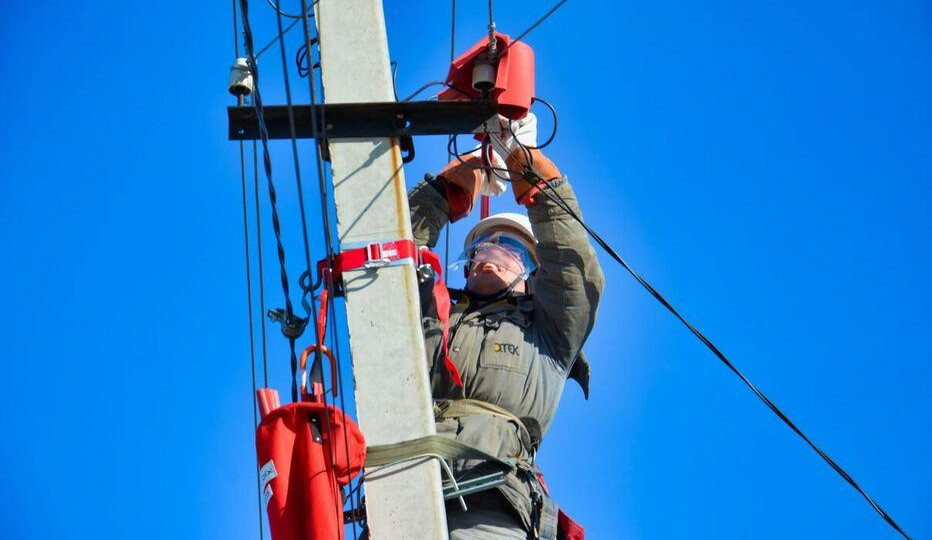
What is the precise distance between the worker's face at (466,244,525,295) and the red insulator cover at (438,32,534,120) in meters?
1.31

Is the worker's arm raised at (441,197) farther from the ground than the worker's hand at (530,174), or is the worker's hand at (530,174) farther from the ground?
the worker's arm raised at (441,197)

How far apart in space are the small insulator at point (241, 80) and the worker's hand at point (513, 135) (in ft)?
3.86

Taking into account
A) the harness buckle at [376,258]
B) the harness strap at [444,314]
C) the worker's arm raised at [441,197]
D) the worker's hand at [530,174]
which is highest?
the worker's arm raised at [441,197]

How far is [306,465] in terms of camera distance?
15.7ft

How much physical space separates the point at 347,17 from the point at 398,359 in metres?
1.53

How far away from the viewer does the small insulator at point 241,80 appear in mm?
5668

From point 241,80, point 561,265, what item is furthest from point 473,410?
point 241,80

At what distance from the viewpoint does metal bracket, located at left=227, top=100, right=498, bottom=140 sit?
5.40 meters

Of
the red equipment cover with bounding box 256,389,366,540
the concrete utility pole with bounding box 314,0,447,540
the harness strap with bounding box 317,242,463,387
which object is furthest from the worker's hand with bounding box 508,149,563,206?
the red equipment cover with bounding box 256,389,366,540

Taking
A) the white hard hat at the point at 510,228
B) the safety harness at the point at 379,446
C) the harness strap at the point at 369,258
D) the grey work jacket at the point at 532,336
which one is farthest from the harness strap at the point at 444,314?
the white hard hat at the point at 510,228

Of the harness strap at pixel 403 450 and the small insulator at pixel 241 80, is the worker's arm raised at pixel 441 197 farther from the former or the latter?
the harness strap at pixel 403 450

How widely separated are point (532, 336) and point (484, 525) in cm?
129

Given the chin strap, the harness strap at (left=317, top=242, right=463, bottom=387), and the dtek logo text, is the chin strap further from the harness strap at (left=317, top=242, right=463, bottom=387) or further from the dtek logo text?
the harness strap at (left=317, top=242, right=463, bottom=387)

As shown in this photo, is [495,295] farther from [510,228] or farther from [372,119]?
[372,119]
